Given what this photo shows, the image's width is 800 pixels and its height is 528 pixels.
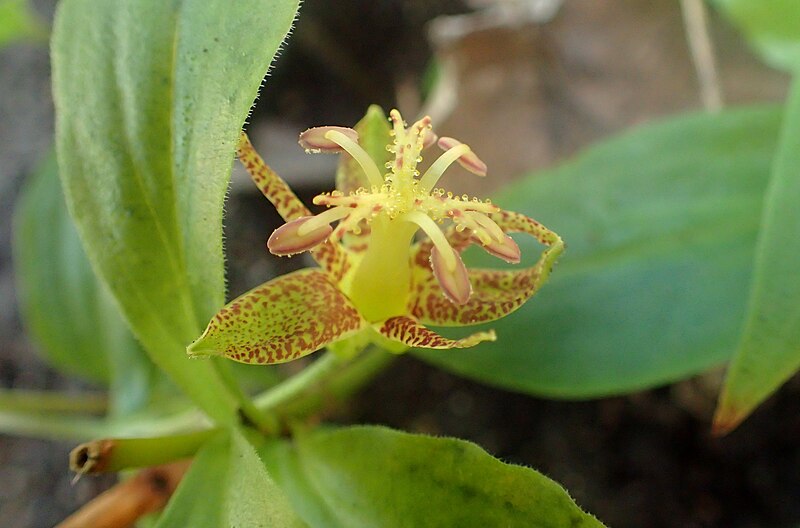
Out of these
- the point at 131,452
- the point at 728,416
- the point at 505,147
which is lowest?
the point at 505,147

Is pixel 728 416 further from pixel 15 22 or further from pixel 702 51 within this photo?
pixel 15 22

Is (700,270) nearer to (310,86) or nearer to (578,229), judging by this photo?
(578,229)

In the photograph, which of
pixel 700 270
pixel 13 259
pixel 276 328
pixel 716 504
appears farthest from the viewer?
pixel 13 259

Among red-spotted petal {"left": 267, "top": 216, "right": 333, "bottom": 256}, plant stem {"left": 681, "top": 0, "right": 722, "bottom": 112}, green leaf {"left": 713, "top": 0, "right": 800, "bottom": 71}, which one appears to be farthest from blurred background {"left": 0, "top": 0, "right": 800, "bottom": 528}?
red-spotted petal {"left": 267, "top": 216, "right": 333, "bottom": 256}

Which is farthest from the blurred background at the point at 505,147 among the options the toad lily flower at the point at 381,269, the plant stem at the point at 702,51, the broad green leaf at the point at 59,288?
the toad lily flower at the point at 381,269

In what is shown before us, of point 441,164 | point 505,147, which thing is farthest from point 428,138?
point 505,147

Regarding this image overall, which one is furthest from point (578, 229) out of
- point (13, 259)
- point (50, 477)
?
point (13, 259)
